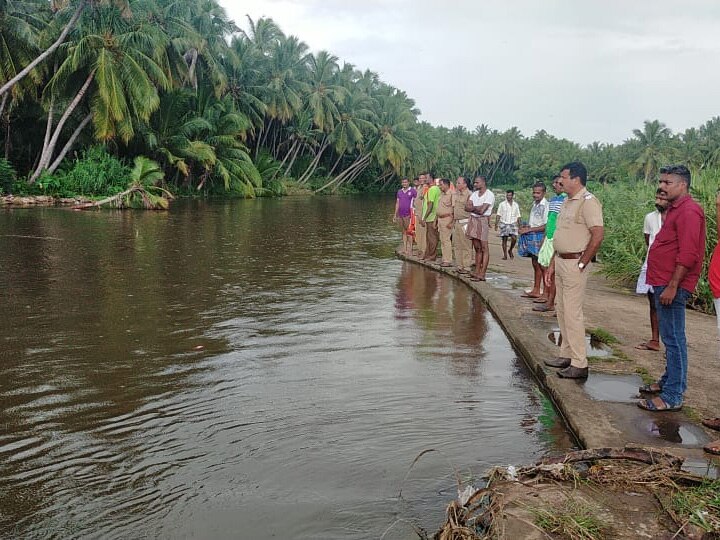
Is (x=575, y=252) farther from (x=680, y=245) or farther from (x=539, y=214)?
(x=539, y=214)

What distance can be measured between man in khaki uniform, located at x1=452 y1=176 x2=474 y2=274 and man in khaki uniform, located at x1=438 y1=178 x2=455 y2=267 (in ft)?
0.45

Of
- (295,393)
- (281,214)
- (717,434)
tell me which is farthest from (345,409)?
(281,214)

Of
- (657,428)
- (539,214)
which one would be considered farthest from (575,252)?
(539,214)

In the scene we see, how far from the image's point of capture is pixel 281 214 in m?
28.6

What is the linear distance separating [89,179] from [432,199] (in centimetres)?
2167

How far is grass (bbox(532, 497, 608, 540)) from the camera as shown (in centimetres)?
308

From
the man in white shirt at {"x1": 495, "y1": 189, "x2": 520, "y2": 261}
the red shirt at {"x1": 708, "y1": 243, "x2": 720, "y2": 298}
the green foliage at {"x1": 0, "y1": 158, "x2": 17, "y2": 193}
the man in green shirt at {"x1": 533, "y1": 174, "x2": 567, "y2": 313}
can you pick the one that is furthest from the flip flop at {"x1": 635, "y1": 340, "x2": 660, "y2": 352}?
the green foliage at {"x1": 0, "y1": 158, "x2": 17, "y2": 193}

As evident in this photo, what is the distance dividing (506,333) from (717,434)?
3.61m

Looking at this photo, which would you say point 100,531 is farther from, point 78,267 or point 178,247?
point 178,247

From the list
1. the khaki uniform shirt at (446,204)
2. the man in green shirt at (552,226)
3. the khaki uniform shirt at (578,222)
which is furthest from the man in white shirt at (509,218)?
the khaki uniform shirt at (578,222)

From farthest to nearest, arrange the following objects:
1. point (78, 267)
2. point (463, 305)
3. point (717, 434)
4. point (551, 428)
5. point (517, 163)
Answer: point (517, 163), point (78, 267), point (463, 305), point (551, 428), point (717, 434)

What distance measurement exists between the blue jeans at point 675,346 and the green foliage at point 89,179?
28513 millimetres

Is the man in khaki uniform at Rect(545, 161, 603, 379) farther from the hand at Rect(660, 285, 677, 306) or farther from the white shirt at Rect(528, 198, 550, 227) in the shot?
the white shirt at Rect(528, 198, 550, 227)

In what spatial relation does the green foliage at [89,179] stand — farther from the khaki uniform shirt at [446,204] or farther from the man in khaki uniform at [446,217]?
the khaki uniform shirt at [446,204]
